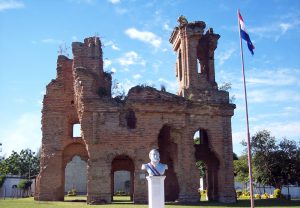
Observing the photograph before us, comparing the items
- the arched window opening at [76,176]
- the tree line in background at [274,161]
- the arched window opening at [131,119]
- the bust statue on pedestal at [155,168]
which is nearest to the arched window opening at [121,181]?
the arched window opening at [76,176]

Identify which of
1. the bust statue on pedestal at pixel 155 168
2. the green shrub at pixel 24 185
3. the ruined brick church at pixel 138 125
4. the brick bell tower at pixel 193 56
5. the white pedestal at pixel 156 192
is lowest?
the green shrub at pixel 24 185

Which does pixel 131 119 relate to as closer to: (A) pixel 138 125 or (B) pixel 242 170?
(A) pixel 138 125

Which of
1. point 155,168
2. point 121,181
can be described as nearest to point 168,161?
point 155,168

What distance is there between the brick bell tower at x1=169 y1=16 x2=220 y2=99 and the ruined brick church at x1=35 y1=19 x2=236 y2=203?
0.06 meters

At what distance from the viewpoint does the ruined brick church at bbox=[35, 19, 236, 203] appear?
22.6 meters

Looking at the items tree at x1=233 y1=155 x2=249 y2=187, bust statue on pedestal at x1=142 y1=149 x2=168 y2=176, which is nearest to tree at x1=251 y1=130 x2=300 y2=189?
tree at x1=233 y1=155 x2=249 y2=187

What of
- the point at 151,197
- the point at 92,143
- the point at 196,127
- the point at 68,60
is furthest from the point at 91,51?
the point at 151,197

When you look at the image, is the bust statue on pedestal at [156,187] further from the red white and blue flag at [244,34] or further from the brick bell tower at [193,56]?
the brick bell tower at [193,56]

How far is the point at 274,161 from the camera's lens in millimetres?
31781

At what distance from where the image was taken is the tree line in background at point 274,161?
3159 centimetres

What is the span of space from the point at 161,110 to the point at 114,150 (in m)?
3.57

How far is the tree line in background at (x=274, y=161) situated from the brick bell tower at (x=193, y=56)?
329 inches

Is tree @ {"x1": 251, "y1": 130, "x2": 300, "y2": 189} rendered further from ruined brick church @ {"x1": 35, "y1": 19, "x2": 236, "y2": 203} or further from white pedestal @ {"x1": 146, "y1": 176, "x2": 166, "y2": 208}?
white pedestal @ {"x1": 146, "y1": 176, "x2": 166, "y2": 208}

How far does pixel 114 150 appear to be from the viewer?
887 inches
